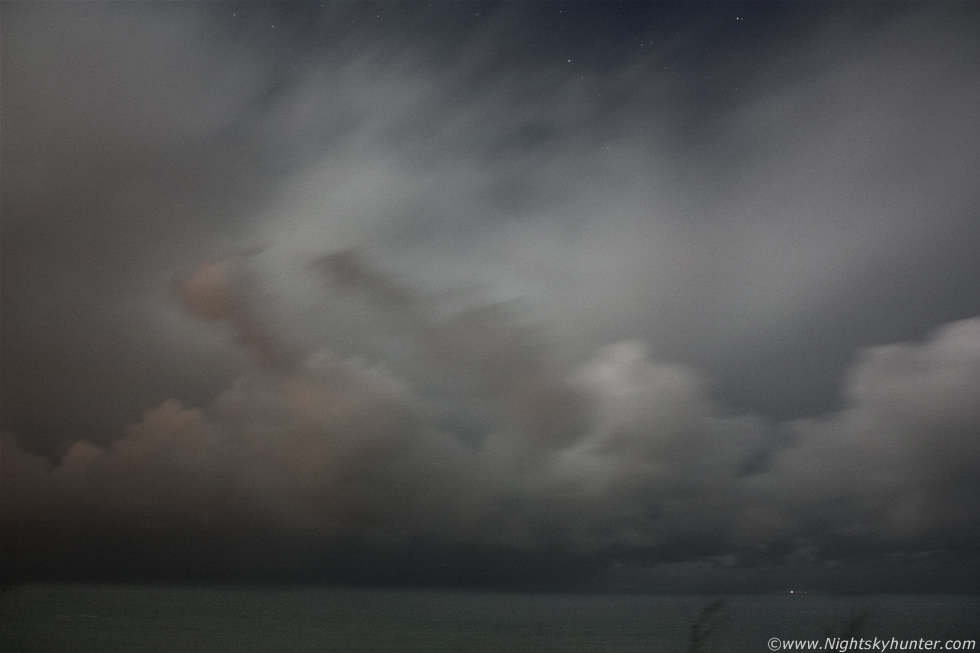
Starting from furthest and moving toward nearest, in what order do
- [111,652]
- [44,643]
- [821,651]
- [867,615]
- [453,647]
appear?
[453,647]
[44,643]
[111,652]
[821,651]
[867,615]

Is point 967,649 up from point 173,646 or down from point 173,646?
up

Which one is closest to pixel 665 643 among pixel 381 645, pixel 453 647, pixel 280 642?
pixel 453 647

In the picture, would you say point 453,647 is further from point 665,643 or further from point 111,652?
point 111,652

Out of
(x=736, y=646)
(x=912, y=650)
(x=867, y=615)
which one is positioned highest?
(x=867, y=615)

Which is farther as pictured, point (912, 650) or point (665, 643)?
point (665, 643)

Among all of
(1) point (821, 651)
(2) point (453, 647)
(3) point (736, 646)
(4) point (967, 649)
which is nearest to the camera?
(1) point (821, 651)

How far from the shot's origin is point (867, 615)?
675 inches

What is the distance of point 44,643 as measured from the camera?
6663 inches

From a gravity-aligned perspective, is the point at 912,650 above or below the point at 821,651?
below

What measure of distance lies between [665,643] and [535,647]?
126 ft

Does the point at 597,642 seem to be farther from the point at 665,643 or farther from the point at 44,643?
the point at 44,643

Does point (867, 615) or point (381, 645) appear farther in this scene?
point (381, 645)

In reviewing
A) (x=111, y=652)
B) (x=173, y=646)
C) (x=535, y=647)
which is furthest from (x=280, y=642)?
(x=535, y=647)

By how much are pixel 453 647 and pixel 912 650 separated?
16729cm
